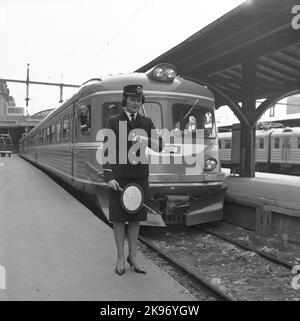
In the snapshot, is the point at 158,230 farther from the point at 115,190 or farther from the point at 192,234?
the point at 115,190

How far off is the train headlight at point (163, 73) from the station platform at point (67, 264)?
266 centimetres

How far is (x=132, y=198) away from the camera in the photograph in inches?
192

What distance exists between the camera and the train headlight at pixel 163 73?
824 centimetres

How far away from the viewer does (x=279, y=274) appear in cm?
593

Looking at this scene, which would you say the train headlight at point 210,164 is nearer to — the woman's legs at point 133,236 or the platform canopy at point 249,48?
the woman's legs at point 133,236

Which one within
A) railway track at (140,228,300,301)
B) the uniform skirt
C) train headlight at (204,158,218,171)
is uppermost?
train headlight at (204,158,218,171)

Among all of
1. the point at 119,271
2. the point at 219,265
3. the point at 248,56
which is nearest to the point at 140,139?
the point at 119,271

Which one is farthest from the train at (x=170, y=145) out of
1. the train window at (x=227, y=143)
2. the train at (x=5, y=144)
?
the train at (x=5, y=144)

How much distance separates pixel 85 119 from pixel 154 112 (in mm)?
1434

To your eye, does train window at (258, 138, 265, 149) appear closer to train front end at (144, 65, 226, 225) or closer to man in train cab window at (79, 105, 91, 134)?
train front end at (144, 65, 226, 225)

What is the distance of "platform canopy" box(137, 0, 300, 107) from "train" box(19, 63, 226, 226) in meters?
2.37

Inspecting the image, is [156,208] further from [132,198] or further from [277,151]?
[277,151]

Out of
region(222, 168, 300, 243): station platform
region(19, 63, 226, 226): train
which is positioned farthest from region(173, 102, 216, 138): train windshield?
region(222, 168, 300, 243): station platform

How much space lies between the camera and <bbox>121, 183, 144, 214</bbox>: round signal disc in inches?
191
